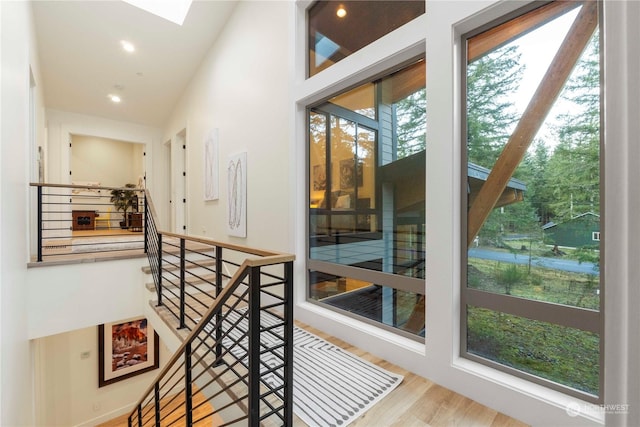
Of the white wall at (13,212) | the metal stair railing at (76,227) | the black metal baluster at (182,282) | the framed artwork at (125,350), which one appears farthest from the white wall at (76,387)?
the black metal baluster at (182,282)

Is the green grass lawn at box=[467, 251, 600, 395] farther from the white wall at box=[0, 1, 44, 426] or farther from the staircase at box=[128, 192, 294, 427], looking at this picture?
the white wall at box=[0, 1, 44, 426]

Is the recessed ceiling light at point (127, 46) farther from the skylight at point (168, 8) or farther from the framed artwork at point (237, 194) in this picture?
the framed artwork at point (237, 194)

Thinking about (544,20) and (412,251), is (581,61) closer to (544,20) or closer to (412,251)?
(544,20)

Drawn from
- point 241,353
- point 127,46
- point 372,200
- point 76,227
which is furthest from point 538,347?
point 76,227

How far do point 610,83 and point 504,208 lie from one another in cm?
170

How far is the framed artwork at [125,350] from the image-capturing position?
554cm

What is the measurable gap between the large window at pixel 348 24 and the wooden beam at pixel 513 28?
1.80ft

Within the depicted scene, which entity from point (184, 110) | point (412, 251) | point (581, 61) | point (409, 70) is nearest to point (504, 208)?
point (412, 251)

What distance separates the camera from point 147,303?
12.4 feet

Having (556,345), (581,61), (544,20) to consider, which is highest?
(544,20)

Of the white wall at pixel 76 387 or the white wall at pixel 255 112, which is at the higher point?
the white wall at pixel 255 112

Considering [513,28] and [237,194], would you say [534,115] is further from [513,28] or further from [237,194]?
[237,194]

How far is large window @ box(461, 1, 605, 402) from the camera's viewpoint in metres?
1.54

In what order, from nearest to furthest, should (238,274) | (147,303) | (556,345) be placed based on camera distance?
(238,274)
(556,345)
(147,303)
